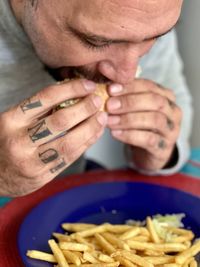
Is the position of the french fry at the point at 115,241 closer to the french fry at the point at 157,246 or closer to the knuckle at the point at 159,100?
the french fry at the point at 157,246

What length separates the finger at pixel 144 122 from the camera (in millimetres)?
1283

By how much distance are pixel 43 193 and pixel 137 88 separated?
1.24 ft

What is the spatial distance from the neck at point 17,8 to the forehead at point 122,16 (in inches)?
7.9

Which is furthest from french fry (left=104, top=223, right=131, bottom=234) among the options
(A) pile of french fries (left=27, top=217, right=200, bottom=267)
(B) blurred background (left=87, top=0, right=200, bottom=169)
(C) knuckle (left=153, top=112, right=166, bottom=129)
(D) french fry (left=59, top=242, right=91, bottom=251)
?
(B) blurred background (left=87, top=0, right=200, bottom=169)

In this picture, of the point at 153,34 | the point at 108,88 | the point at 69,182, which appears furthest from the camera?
the point at 69,182

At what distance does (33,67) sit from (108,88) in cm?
31

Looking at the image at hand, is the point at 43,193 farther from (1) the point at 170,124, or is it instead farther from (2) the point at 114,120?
(1) the point at 170,124

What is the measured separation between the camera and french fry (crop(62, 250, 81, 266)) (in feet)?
3.07

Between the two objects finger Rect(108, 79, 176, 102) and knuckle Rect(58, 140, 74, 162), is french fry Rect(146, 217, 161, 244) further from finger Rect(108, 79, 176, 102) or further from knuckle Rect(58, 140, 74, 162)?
finger Rect(108, 79, 176, 102)

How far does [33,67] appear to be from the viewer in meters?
1.43

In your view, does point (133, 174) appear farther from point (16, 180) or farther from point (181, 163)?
point (16, 180)

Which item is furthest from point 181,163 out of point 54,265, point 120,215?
point 54,265

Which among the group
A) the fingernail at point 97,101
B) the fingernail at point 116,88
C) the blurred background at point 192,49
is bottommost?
the blurred background at point 192,49

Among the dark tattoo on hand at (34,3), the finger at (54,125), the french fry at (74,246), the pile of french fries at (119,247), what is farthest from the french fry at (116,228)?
the dark tattoo on hand at (34,3)
